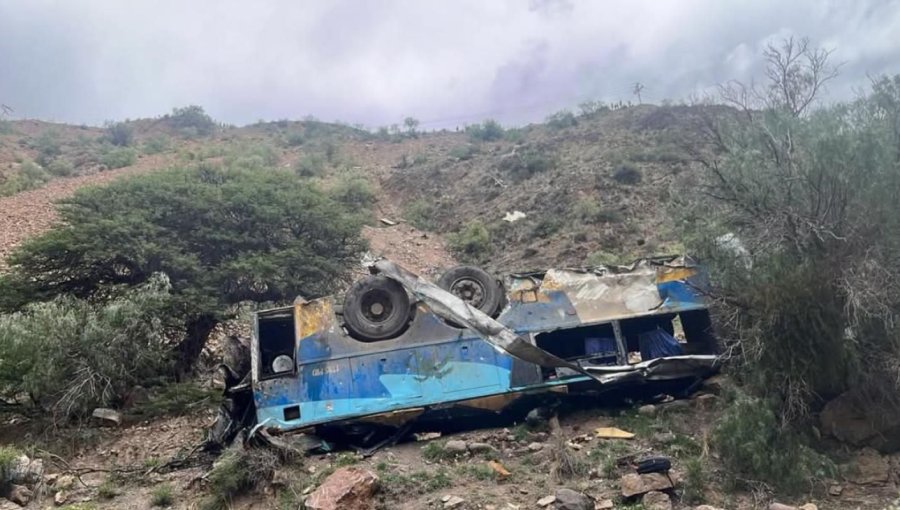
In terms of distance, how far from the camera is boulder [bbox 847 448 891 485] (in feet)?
22.9

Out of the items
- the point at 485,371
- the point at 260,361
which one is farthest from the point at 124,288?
the point at 485,371

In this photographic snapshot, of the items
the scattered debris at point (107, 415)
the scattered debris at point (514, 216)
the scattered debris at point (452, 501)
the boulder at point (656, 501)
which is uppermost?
the scattered debris at point (514, 216)

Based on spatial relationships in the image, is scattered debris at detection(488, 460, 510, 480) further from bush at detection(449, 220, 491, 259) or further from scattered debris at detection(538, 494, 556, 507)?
A: bush at detection(449, 220, 491, 259)

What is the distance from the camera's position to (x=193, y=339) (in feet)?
46.6

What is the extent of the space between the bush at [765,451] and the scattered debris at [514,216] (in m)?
20.3

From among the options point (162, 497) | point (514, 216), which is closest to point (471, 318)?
point (162, 497)

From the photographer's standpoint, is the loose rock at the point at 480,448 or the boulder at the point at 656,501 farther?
the loose rock at the point at 480,448

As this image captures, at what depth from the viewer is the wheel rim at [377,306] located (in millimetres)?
9211

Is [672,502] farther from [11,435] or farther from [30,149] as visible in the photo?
→ [30,149]

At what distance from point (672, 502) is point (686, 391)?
3.01 metres

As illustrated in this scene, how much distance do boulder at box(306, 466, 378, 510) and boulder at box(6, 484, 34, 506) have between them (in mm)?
3754

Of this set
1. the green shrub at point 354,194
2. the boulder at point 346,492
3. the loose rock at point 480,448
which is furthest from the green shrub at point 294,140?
the boulder at point 346,492

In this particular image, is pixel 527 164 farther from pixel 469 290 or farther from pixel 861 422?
pixel 861 422

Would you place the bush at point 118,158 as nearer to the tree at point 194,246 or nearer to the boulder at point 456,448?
the tree at point 194,246
